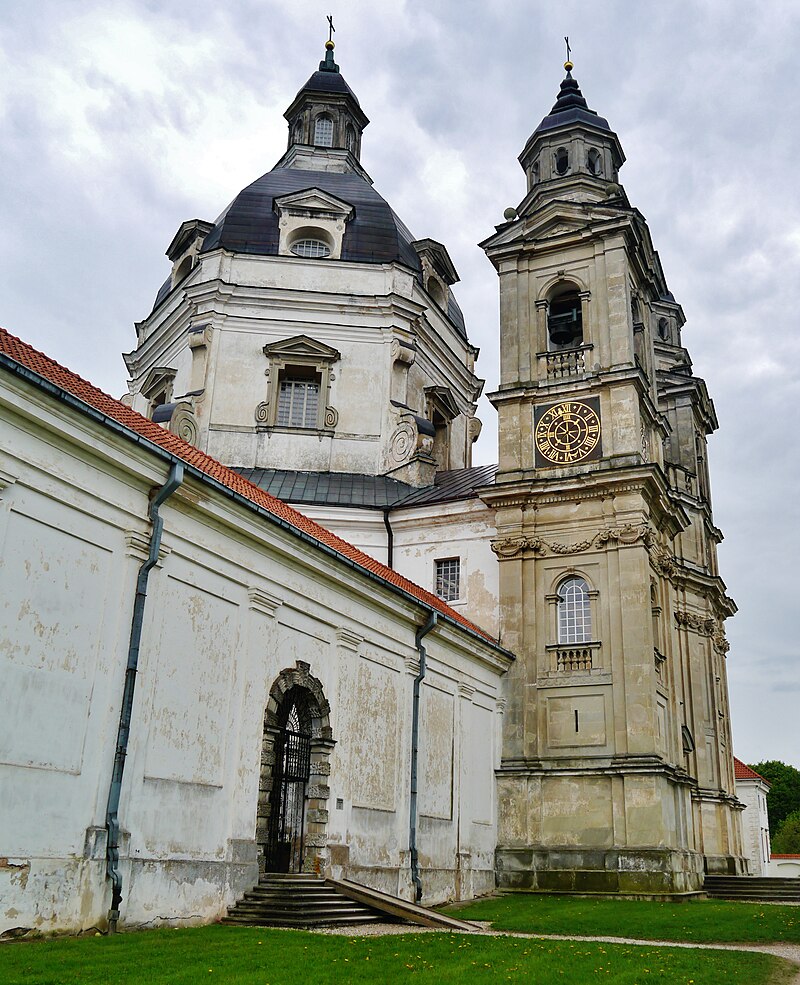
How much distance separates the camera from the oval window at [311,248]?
1218 inches

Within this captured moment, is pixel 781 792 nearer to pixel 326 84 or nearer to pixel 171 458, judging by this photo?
pixel 326 84

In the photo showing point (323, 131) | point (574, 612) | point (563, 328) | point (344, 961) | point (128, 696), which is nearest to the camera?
point (344, 961)

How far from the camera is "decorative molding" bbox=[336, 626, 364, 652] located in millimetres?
16188

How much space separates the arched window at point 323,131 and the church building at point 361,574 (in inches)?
6.3

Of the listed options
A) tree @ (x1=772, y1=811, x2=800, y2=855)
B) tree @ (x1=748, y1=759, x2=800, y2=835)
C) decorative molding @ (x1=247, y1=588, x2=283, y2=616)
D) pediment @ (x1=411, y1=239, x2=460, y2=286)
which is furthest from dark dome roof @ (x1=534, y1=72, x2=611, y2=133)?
tree @ (x1=748, y1=759, x2=800, y2=835)

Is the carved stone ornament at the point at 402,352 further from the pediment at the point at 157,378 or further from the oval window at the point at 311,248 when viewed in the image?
the pediment at the point at 157,378

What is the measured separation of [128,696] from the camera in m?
11.7

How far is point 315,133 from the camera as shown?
127ft

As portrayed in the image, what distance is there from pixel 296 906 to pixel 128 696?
3.54m

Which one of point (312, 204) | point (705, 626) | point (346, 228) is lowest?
point (705, 626)

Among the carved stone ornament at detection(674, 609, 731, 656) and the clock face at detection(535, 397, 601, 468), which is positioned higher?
the clock face at detection(535, 397, 601, 468)

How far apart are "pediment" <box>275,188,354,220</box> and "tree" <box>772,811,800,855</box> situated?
57.0m

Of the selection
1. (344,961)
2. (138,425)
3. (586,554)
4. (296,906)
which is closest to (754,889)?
(586,554)

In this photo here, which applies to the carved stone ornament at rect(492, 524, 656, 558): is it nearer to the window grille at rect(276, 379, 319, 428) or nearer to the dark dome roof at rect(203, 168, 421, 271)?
the window grille at rect(276, 379, 319, 428)
